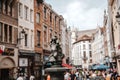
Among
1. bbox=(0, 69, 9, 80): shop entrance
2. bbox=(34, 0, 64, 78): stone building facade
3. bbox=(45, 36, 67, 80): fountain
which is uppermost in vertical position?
bbox=(34, 0, 64, 78): stone building facade

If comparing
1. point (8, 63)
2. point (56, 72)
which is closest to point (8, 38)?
point (8, 63)

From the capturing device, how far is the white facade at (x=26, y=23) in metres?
33.5

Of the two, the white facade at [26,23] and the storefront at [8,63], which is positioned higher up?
the white facade at [26,23]

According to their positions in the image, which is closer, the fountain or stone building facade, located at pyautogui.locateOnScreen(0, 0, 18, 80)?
the fountain

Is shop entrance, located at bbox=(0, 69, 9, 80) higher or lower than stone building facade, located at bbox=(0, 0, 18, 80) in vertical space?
lower

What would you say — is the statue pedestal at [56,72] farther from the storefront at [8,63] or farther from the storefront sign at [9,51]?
the storefront sign at [9,51]

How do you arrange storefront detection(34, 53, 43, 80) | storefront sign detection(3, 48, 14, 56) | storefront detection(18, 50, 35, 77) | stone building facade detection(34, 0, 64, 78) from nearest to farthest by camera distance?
storefront sign detection(3, 48, 14, 56)
storefront detection(18, 50, 35, 77)
storefront detection(34, 53, 43, 80)
stone building facade detection(34, 0, 64, 78)

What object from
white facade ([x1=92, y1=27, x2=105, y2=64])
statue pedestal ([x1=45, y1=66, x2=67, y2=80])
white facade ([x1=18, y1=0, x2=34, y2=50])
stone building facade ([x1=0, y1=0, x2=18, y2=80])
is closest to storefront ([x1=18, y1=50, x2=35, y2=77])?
white facade ([x1=18, y1=0, x2=34, y2=50])

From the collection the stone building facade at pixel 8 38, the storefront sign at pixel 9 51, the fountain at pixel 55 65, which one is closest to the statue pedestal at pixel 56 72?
the fountain at pixel 55 65

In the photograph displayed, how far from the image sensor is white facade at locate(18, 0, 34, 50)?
33469 millimetres

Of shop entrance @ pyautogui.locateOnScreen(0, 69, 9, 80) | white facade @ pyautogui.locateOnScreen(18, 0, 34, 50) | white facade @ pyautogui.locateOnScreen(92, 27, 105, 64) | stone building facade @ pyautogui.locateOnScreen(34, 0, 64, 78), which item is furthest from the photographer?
white facade @ pyautogui.locateOnScreen(92, 27, 105, 64)

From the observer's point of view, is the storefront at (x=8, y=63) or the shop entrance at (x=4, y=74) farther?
the shop entrance at (x=4, y=74)

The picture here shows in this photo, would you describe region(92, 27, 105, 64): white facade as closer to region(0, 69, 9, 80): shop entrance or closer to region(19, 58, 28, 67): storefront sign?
region(19, 58, 28, 67): storefront sign

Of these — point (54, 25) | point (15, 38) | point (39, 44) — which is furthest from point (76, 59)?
point (15, 38)
